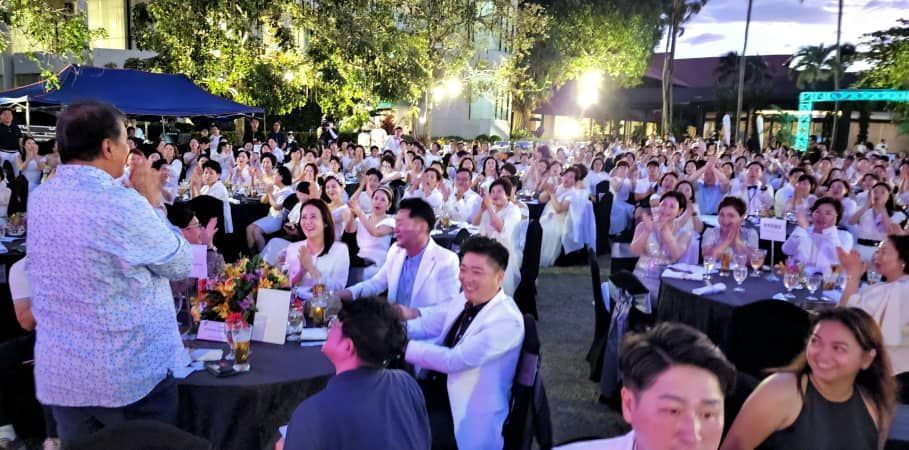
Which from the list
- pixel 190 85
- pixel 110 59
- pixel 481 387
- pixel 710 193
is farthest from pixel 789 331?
pixel 110 59

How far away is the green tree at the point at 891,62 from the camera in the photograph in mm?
28391

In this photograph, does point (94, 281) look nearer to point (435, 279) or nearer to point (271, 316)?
point (271, 316)

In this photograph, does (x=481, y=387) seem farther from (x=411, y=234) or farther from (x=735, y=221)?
(x=735, y=221)

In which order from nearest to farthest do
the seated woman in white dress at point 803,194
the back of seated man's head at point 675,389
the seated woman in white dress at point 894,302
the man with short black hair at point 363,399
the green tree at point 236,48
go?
the back of seated man's head at point 675,389, the man with short black hair at point 363,399, the seated woman in white dress at point 894,302, the seated woman in white dress at point 803,194, the green tree at point 236,48

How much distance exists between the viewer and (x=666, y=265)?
6000mm

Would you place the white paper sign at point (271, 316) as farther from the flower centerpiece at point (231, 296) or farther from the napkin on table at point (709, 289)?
the napkin on table at point (709, 289)

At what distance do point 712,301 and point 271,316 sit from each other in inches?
126

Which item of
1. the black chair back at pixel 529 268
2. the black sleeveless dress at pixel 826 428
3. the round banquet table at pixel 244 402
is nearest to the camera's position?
the black sleeveless dress at pixel 826 428

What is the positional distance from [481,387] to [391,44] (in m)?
18.0

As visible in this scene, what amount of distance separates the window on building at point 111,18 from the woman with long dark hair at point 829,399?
111 ft

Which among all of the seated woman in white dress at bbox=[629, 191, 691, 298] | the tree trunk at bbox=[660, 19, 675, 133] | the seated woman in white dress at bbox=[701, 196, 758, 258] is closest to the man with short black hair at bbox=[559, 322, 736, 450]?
the seated woman in white dress at bbox=[629, 191, 691, 298]

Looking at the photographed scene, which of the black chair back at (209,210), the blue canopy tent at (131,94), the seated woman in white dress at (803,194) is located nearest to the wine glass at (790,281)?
the seated woman in white dress at (803,194)

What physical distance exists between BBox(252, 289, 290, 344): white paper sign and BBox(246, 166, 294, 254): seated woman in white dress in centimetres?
484

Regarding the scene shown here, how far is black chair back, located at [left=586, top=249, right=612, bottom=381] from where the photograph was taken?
527cm
